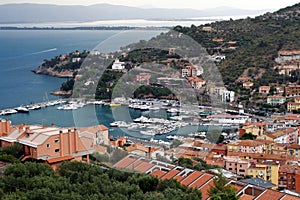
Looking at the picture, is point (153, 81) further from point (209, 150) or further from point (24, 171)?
point (24, 171)

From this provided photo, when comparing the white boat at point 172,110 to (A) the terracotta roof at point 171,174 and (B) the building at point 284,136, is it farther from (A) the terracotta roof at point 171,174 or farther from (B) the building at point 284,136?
(A) the terracotta roof at point 171,174

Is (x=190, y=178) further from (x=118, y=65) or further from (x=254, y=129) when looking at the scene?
(x=118, y=65)

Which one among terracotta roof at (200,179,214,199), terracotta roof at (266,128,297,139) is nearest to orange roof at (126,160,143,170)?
terracotta roof at (200,179,214,199)

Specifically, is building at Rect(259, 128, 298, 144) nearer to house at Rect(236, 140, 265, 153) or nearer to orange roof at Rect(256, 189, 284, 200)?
house at Rect(236, 140, 265, 153)

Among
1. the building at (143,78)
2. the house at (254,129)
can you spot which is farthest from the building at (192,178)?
the building at (143,78)

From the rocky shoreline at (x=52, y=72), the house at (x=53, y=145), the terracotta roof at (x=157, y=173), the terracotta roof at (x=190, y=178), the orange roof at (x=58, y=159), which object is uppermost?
the house at (x=53, y=145)
